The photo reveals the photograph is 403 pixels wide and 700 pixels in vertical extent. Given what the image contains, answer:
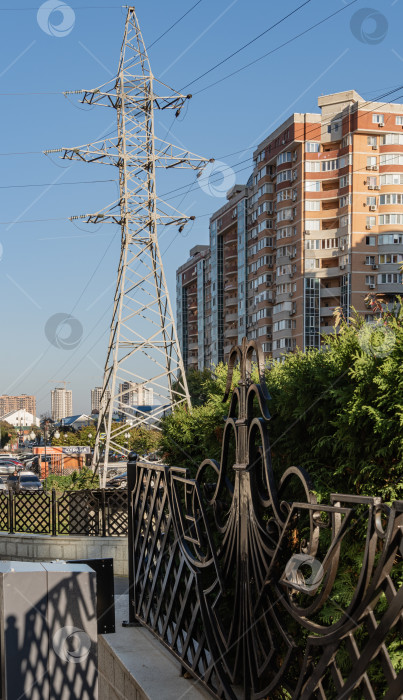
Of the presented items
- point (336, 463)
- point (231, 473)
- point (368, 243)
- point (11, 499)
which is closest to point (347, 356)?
point (336, 463)

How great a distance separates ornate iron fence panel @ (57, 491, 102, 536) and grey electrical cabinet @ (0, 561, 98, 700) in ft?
30.2

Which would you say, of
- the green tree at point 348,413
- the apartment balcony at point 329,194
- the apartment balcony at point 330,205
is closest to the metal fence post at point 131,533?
the green tree at point 348,413

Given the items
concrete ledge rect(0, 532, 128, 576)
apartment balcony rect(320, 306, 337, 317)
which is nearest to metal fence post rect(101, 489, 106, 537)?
concrete ledge rect(0, 532, 128, 576)

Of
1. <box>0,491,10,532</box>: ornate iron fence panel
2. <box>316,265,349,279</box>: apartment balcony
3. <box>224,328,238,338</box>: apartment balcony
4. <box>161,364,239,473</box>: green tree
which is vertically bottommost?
<box>0,491,10,532</box>: ornate iron fence panel

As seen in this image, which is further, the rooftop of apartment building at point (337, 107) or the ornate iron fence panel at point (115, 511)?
the rooftop of apartment building at point (337, 107)

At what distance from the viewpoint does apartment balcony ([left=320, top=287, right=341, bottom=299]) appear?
2422 inches

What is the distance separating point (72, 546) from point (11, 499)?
1.86m

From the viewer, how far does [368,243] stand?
5966cm

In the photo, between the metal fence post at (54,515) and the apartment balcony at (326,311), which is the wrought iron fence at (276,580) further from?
the apartment balcony at (326,311)

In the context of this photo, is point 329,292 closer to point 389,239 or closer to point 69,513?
point 389,239

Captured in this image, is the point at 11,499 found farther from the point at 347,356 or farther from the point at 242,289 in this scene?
the point at 242,289

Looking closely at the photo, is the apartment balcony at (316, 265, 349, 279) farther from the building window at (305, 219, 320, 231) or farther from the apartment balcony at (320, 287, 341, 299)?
the building window at (305, 219, 320, 231)

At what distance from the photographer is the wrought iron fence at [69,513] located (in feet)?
43.7

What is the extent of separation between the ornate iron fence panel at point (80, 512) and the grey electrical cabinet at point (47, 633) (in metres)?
9.20
